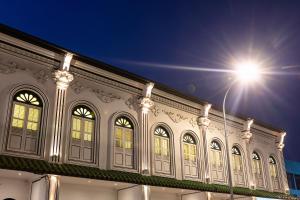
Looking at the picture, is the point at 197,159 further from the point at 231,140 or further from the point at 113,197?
the point at 113,197

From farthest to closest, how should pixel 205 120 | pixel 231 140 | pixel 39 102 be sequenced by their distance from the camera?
pixel 231 140 < pixel 205 120 < pixel 39 102

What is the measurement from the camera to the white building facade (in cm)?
1566

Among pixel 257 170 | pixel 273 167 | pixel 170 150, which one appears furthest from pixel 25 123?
pixel 273 167

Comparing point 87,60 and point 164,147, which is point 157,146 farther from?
point 87,60

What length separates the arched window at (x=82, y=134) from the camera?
17328 mm

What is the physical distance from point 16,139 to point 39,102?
6.85 feet

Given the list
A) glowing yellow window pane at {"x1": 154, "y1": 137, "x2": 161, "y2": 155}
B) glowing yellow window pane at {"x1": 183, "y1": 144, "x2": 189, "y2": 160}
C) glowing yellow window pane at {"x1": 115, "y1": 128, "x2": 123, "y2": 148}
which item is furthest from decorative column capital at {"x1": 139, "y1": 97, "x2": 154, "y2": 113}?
glowing yellow window pane at {"x1": 183, "y1": 144, "x2": 189, "y2": 160}

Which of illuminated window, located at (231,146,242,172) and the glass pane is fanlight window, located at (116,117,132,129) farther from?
illuminated window, located at (231,146,242,172)

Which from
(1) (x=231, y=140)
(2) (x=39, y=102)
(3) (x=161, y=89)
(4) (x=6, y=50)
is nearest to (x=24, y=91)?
(2) (x=39, y=102)

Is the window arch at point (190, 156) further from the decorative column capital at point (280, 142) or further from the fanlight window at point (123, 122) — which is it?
the decorative column capital at point (280, 142)

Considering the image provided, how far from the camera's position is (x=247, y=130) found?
1080 inches

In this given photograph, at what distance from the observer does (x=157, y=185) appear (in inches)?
742

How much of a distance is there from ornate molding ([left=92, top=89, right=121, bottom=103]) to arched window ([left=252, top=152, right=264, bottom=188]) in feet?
44.1

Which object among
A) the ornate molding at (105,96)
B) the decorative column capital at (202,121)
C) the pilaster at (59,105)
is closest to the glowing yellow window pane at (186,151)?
the decorative column capital at (202,121)
